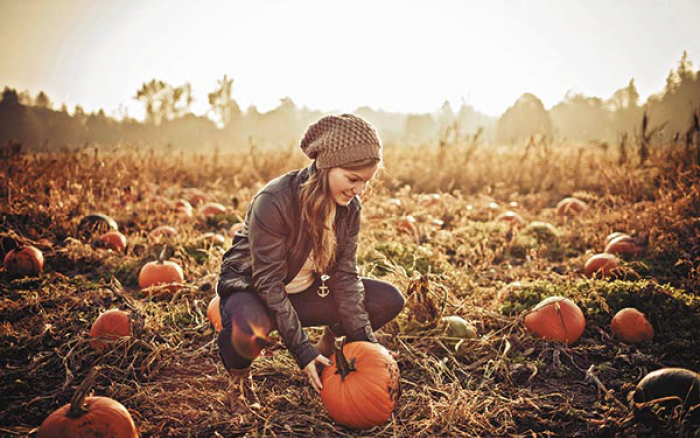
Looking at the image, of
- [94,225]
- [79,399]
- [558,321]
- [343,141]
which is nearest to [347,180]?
[343,141]

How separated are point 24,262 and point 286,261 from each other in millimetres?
2755

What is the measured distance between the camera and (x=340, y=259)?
2340 mm

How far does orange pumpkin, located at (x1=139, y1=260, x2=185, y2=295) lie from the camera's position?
324 cm

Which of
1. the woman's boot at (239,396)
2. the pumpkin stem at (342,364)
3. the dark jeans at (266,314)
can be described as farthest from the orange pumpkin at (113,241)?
the pumpkin stem at (342,364)

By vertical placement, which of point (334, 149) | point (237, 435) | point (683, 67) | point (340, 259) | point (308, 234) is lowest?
point (237, 435)

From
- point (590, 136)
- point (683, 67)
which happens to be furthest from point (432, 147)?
point (683, 67)

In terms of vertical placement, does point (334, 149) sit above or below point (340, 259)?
above

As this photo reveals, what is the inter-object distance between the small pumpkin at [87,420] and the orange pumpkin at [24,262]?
247 cm

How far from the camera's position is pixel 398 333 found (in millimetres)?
2771

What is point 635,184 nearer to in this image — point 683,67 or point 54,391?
point 683,67

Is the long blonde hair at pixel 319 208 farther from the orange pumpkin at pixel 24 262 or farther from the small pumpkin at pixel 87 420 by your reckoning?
the orange pumpkin at pixel 24 262

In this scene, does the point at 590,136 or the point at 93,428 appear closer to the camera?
the point at 93,428

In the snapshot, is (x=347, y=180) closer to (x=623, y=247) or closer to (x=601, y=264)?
(x=601, y=264)

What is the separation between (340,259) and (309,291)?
0.26 m
